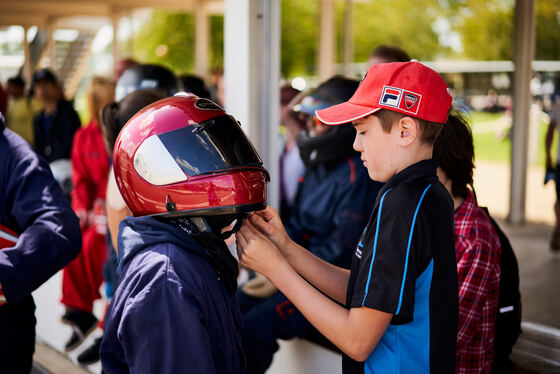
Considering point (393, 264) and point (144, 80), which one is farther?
point (144, 80)

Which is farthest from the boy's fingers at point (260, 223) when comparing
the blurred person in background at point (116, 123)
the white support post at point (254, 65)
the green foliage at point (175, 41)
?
the green foliage at point (175, 41)

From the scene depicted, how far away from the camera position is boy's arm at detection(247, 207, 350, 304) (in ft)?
6.08

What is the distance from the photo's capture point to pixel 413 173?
1.55m

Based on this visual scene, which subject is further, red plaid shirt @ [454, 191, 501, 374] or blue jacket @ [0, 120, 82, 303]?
red plaid shirt @ [454, 191, 501, 374]

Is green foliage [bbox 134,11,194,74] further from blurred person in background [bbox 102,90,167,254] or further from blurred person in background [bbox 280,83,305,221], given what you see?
blurred person in background [bbox 102,90,167,254]

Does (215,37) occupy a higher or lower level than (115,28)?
higher

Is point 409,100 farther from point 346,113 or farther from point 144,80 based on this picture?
point 144,80

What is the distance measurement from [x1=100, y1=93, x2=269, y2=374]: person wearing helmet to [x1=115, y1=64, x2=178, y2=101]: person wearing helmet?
253cm

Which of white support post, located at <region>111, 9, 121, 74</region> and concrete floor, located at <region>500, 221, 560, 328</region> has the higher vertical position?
white support post, located at <region>111, 9, 121, 74</region>

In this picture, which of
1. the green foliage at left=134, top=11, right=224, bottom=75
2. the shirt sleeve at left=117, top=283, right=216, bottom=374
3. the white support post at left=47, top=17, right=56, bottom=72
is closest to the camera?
the shirt sleeve at left=117, top=283, right=216, bottom=374

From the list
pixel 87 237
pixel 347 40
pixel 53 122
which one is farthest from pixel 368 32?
pixel 87 237

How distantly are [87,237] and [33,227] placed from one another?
239cm

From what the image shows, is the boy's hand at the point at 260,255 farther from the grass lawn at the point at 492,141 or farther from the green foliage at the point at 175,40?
the green foliage at the point at 175,40

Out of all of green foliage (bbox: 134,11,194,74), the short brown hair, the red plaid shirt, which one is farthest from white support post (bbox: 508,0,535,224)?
green foliage (bbox: 134,11,194,74)
